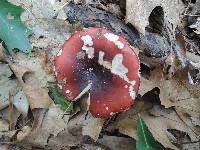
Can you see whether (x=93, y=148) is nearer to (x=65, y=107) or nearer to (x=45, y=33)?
(x=65, y=107)

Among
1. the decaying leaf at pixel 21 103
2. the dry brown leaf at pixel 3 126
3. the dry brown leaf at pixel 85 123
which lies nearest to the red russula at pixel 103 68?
the dry brown leaf at pixel 85 123

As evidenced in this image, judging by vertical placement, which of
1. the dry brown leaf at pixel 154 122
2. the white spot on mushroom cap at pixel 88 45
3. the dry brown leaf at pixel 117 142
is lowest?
the dry brown leaf at pixel 117 142

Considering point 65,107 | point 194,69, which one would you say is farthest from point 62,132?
point 194,69

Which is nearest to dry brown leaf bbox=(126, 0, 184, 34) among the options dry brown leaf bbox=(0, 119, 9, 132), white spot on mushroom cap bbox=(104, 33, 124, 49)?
white spot on mushroom cap bbox=(104, 33, 124, 49)

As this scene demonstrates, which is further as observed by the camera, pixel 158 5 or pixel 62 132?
pixel 158 5

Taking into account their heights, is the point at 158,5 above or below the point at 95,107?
above

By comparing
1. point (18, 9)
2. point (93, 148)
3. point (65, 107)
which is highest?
point (18, 9)

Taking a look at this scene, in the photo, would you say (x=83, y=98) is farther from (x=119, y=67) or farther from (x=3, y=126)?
(x=3, y=126)

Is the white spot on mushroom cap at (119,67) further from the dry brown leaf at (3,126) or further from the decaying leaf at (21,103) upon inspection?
the dry brown leaf at (3,126)
